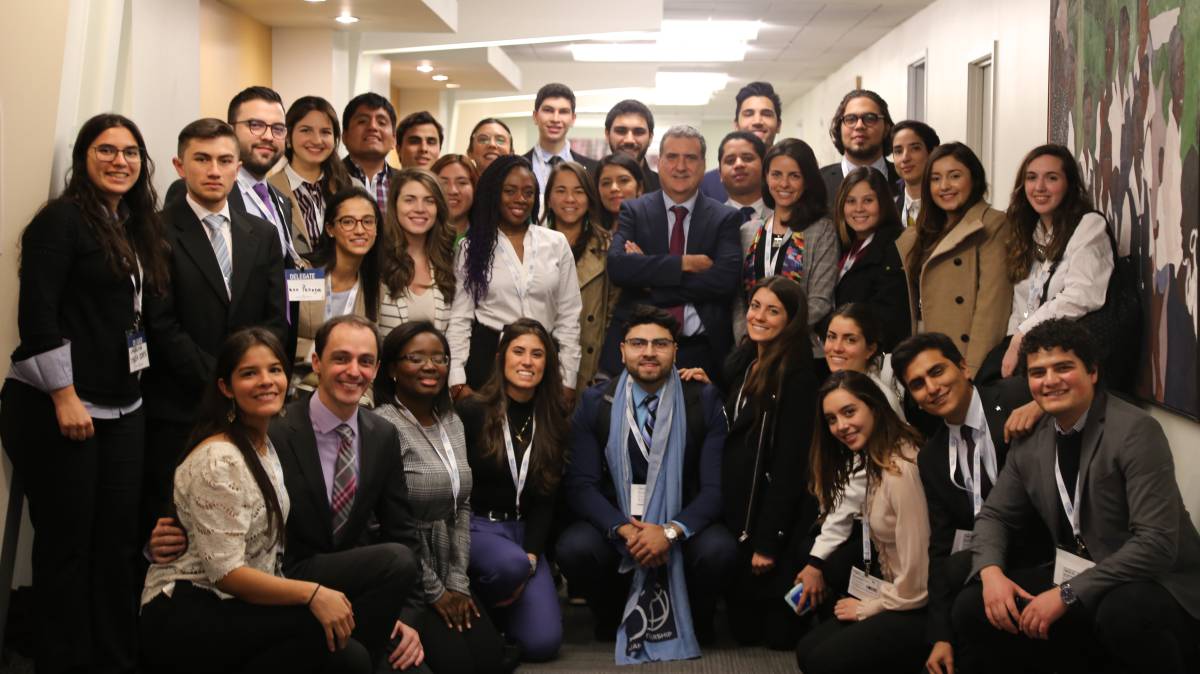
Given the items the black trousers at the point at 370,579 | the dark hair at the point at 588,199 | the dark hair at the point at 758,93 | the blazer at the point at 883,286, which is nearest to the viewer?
the black trousers at the point at 370,579

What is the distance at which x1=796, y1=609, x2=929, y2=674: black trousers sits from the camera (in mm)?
3643

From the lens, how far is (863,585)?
12.6ft

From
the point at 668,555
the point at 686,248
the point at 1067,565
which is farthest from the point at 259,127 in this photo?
the point at 1067,565

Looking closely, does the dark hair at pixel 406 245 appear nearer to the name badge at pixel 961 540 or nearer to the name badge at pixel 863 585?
the name badge at pixel 863 585

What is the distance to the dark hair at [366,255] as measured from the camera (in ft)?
13.9

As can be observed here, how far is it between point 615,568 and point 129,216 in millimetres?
1996

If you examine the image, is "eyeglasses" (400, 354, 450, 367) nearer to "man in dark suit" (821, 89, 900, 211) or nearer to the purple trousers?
the purple trousers

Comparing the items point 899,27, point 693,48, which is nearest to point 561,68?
point 693,48

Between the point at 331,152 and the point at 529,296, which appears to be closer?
the point at 529,296

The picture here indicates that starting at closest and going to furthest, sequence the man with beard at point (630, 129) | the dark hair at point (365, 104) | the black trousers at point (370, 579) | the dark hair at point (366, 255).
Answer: the black trousers at point (370, 579)
the dark hair at point (366, 255)
the dark hair at point (365, 104)
the man with beard at point (630, 129)

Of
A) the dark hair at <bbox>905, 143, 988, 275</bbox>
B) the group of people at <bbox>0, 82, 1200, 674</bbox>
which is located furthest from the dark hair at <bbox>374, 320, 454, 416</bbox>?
the dark hair at <bbox>905, 143, 988, 275</bbox>

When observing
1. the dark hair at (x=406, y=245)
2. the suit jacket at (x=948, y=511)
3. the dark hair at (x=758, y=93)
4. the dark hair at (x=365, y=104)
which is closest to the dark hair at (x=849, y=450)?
the suit jacket at (x=948, y=511)

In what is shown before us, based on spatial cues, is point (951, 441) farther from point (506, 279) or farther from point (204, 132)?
point (204, 132)

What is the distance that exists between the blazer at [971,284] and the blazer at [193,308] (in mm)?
2289
